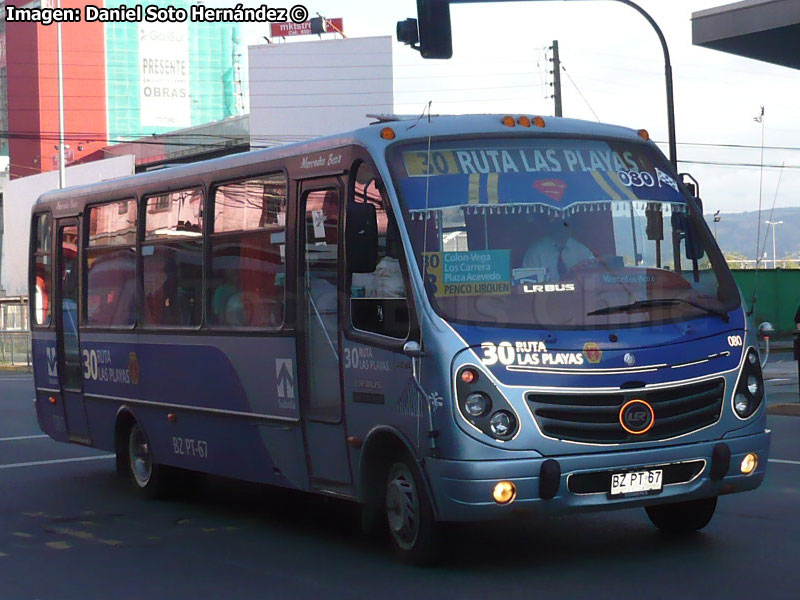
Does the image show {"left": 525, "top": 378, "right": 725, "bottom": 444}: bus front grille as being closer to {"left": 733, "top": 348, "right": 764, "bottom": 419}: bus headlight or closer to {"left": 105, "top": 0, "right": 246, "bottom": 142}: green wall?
{"left": 733, "top": 348, "right": 764, "bottom": 419}: bus headlight

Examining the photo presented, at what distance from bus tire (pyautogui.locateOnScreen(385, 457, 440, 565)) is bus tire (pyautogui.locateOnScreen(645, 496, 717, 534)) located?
5.70 feet

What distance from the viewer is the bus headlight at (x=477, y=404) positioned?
26.7 ft

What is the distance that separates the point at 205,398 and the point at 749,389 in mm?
4575

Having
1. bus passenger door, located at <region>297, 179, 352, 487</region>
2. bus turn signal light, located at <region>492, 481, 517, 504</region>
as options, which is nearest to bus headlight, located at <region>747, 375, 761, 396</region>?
bus turn signal light, located at <region>492, 481, 517, 504</region>

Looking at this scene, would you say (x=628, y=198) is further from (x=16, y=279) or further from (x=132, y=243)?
(x=16, y=279)

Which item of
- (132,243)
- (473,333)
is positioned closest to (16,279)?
(132,243)

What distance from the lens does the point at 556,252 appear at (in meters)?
8.69

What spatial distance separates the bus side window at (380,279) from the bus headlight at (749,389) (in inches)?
80.1

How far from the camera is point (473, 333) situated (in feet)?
27.1

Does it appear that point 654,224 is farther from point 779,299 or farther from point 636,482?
point 779,299

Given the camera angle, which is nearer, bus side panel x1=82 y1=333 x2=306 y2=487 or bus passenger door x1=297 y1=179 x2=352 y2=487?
bus passenger door x1=297 y1=179 x2=352 y2=487

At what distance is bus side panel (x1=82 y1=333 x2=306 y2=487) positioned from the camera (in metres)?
10.3

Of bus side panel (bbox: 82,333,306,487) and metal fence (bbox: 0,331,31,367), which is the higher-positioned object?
bus side panel (bbox: 82,333,306,487)

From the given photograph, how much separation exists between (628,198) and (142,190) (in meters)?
5.35
